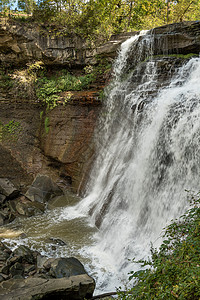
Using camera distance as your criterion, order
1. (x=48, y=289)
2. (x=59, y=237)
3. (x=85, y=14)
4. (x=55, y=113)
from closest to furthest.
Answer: (x=48, y=289) < (x=59, y=237) < (x=55, y=113) < (x=85, y=14)

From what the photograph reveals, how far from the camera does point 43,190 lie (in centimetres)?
1038

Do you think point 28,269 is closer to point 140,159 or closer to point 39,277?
point 39,277

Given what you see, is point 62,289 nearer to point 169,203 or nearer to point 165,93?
point 169,203

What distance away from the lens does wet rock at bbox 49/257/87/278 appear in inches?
212

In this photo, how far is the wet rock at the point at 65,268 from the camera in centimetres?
539

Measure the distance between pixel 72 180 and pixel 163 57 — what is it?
6437 millimetres

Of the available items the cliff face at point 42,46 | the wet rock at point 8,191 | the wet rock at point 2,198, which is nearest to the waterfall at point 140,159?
the wet rock at point 8,191

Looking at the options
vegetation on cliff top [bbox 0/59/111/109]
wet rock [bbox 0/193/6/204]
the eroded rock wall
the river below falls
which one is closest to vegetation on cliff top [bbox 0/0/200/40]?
vegetation on cliff top [bbox 0/59/111/109]

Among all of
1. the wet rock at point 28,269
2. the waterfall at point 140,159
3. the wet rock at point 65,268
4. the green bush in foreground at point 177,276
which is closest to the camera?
the green bush in foreground at point 177,276

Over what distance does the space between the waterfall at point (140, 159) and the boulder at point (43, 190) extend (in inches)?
52.5

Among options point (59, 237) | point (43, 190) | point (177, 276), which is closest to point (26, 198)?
point (43, 190)

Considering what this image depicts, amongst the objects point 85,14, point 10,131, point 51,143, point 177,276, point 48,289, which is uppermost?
point 85,14

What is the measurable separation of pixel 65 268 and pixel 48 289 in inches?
36.3

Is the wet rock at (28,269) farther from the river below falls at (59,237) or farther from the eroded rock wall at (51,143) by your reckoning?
the eroded rock wall at (51,143)
